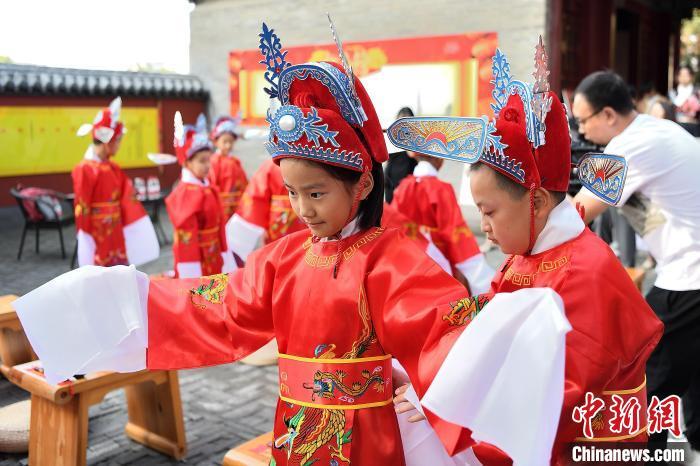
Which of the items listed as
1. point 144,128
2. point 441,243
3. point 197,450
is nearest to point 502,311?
point 197,450

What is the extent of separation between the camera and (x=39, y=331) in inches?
80.1

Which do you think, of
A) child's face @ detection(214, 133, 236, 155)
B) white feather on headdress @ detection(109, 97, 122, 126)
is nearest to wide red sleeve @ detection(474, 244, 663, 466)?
white feather on headdress @ detection(109, 97, 122, 126)

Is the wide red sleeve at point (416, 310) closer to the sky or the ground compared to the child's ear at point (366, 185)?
closer to the ground

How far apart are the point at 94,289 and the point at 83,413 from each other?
4.95 ft

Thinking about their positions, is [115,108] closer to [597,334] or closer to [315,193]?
[315,193]

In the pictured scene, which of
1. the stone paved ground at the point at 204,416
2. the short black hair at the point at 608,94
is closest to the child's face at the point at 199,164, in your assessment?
the stone paved ground at the point at 204,416

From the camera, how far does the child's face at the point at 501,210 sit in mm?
1760

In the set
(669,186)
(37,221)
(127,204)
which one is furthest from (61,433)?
(37,221)

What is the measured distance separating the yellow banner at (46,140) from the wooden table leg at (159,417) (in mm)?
8815

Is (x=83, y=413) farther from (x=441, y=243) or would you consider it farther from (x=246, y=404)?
(x=441, y=243)

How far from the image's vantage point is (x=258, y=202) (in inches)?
219

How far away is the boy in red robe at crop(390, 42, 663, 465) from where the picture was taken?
1663 mm

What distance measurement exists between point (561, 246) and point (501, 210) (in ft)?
0.62

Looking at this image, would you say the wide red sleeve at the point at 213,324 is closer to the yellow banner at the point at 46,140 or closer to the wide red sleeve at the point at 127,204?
the wide red sleeve at the point at 127,204
